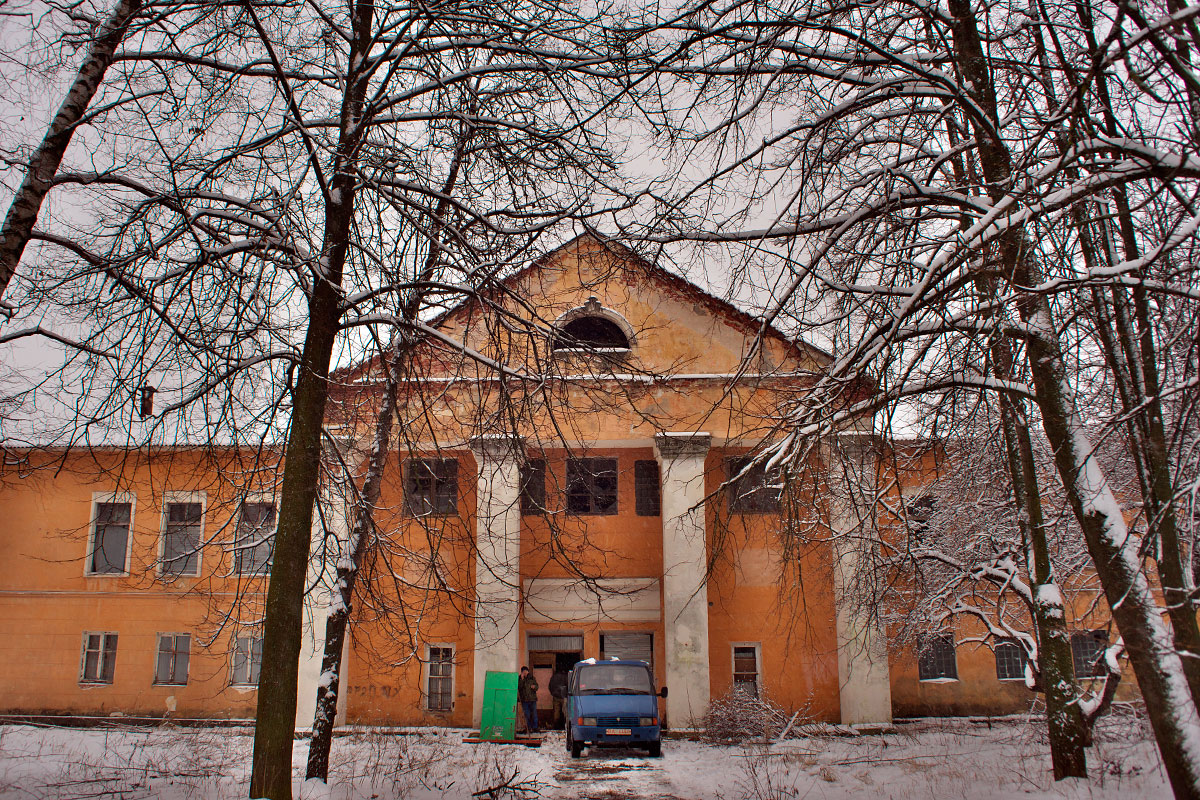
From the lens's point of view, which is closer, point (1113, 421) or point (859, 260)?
point (1113, 421)

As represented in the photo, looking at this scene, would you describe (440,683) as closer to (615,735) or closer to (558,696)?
(558,696)

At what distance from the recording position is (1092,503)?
6.31 metres

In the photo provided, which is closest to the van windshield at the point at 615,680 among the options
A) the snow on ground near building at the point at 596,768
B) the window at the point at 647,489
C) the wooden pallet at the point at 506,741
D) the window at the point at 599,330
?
the snow on ground near building at the point at 596,768

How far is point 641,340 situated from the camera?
20.8 meters

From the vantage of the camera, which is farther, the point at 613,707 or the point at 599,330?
the point at 599,330

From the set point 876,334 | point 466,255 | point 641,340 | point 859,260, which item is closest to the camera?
point 876,334

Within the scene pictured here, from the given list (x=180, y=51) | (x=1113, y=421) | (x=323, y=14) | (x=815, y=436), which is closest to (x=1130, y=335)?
(x=1113, y=421)

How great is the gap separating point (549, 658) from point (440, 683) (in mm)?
2655

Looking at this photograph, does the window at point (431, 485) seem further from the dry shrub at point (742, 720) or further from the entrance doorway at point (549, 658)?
the dry shrub at point (742, 720)

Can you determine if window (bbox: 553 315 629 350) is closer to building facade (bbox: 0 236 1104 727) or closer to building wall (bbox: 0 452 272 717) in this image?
building facade (bbox: 0 236 1104 727)

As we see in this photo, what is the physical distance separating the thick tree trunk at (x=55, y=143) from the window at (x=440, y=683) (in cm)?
1488

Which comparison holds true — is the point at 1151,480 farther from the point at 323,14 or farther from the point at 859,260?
the point at 323,14

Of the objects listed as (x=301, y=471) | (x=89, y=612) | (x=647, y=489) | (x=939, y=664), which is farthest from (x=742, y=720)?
(x=89, y=612)

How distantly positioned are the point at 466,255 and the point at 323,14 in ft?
7.91
